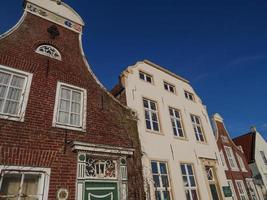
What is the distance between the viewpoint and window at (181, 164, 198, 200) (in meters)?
10.3

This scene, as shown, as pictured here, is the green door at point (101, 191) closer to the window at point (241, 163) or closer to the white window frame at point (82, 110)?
the white window frame at point (82, 110)

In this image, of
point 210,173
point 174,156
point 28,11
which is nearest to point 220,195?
point 210,173

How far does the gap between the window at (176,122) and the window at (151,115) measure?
1323 mm

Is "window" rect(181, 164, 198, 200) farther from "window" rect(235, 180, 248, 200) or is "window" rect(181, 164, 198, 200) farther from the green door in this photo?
"window" rect(235, 180, 248, 200)

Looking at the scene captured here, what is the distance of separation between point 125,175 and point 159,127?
4.08m

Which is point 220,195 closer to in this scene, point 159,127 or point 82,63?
point 159,127

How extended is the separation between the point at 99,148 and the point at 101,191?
1.37m

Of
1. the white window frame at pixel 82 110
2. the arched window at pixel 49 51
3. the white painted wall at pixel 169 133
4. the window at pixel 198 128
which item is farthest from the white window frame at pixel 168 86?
the arched window at pixel 49 51

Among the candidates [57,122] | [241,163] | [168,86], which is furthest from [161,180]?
[241,163]

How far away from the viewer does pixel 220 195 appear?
39.7ft

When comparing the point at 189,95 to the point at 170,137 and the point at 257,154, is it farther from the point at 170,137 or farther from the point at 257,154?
the point at 257,154

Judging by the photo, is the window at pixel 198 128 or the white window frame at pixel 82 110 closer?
the white window frame at pixel 82 110

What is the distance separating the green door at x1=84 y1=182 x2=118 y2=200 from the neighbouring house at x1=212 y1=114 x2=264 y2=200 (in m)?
11.7

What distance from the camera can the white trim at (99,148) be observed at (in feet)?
21.5
